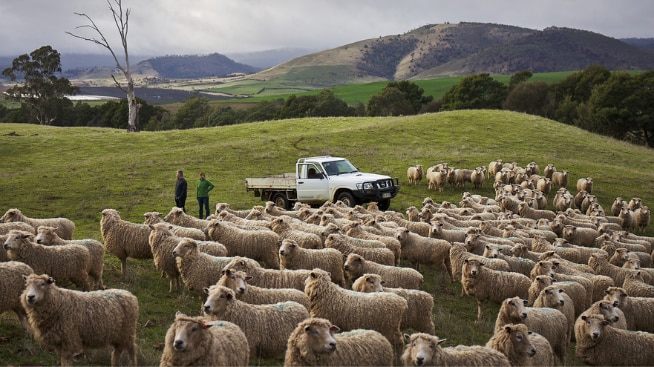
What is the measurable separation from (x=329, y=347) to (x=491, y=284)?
6.94 m

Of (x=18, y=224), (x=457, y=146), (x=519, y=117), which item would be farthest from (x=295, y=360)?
(x=519, y=117)

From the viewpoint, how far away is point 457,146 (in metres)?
43.9

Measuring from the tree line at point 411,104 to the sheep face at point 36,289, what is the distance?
218 feet

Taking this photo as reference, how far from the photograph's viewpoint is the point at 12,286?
10.3m

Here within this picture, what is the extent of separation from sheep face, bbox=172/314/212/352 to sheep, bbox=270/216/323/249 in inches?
303

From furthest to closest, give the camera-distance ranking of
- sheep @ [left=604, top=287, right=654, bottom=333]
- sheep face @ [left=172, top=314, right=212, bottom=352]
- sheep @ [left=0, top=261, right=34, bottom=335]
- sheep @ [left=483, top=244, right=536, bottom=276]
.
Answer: sheep @ [left=483, top=244, right=536, bottom=276], sheep @ [left=604, top=287, right=654, bottom=333], sheep @ [left=0, top=261, right=34, bottom=335], sheep face @ [left=172, top=314, right=212, bottom=352]

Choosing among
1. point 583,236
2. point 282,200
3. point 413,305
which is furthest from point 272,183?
point 413,305

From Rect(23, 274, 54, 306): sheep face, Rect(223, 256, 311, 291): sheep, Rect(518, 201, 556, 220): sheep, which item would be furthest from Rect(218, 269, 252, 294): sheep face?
Rect(518, 201, 556, 220): sheep

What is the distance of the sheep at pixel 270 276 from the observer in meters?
12.0

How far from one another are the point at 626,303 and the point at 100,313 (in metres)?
11.1

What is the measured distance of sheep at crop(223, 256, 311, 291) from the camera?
12.0 metres

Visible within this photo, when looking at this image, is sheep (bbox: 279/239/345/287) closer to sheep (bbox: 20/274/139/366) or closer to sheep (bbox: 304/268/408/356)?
sheep (bbox: 304/268/408/356)

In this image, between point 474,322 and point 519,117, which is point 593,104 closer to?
point 519,117

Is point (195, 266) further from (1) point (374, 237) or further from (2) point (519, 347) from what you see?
(2) point (519, 347)
